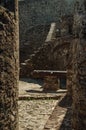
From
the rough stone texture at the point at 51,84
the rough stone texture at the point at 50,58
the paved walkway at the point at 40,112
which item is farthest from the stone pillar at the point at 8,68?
the rough stone texture at the point at 50,58

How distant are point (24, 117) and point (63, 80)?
767 cm

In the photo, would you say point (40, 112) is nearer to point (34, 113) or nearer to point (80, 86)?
point (34, 113)

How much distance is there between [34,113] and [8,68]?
572cm

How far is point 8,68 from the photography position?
2539mm

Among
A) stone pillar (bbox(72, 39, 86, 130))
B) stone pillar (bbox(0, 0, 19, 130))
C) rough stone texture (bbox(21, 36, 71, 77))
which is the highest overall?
stone pillar (bbox(0, 0, 19, 130))

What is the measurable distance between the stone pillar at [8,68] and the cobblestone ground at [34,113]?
13.7 ft

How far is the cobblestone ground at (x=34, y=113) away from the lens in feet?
22.9

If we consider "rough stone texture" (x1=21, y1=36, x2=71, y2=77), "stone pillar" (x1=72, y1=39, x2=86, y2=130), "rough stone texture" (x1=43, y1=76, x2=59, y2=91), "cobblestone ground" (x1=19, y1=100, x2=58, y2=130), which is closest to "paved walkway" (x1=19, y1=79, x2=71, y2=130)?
"cobblestone ground" (x1=19, y1=100, x2=58, y2=130)

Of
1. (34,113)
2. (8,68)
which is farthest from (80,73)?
(34,113)

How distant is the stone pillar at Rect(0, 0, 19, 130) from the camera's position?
246 centimetres

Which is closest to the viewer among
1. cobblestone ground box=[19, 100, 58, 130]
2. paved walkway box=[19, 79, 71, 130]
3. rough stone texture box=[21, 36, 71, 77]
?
paved walkway box=[19, 79, 71, 130]

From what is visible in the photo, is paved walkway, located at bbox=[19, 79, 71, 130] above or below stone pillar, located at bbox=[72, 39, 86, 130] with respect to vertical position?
below

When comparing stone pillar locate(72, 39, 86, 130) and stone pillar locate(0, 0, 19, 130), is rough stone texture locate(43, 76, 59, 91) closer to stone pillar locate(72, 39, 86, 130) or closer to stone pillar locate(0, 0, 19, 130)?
stone pillar locate(72, 39, 86, 130)

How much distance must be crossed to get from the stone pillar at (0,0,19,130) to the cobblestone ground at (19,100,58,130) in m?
4.17
